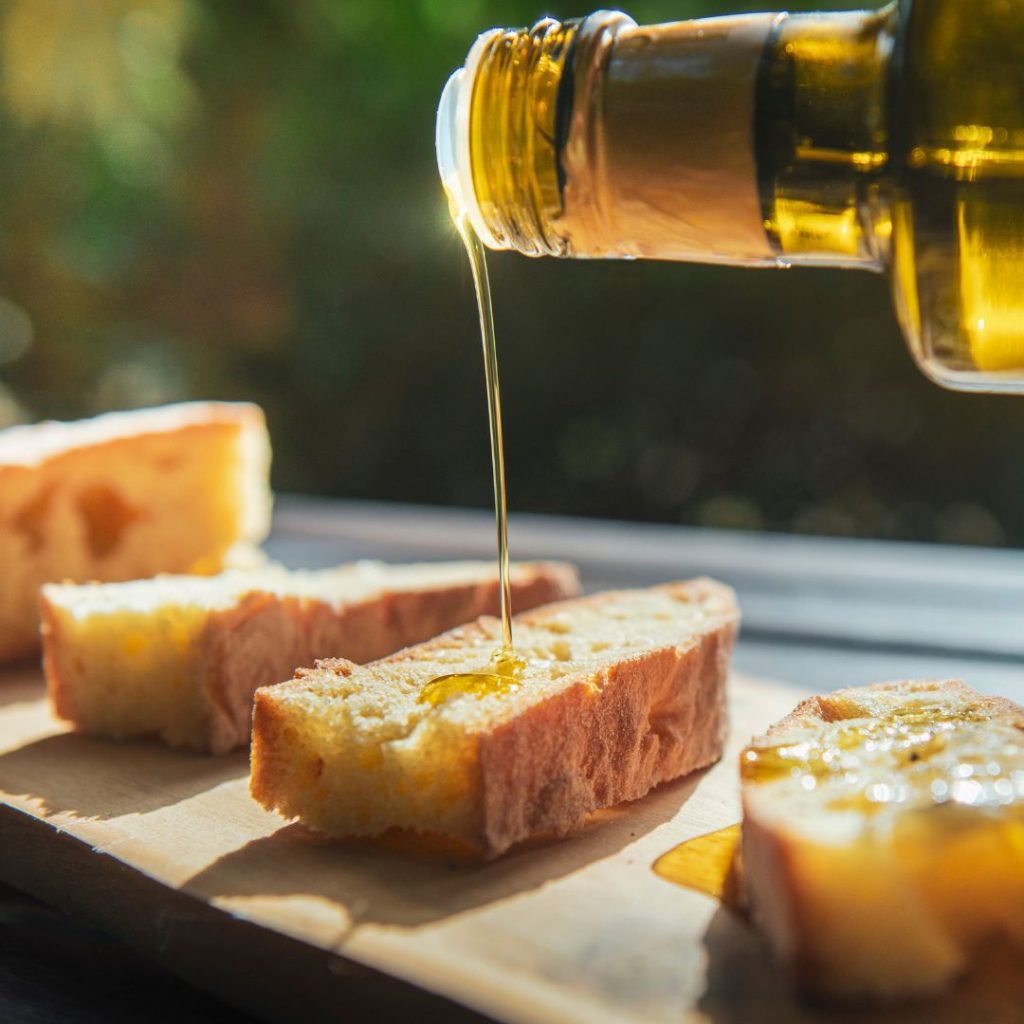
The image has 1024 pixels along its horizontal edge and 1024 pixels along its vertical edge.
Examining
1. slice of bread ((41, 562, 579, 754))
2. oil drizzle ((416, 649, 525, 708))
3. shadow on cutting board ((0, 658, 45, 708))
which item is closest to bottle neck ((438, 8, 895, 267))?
oil drizzle ((416, 649, 525, 708))

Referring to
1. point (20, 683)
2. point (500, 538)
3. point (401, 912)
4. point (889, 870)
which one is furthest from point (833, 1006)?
point (20, 683)

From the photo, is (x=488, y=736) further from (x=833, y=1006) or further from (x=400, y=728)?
(x=833, y=1006)

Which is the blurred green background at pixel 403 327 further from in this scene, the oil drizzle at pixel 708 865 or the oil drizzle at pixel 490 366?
the oil drizzle at pixel 708 865

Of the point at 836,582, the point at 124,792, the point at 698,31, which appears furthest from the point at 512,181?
the point at 836,582

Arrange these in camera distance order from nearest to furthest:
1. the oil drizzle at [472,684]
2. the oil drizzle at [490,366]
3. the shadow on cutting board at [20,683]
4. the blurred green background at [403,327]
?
the oil drizzle at [472,684], the oil drizzle at [490,366], the shadow on cutting board at [20,683], the blurred green background at [403,327]

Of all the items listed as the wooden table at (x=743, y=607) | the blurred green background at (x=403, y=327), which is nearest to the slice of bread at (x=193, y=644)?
the wooden table at (x=743, y=607)

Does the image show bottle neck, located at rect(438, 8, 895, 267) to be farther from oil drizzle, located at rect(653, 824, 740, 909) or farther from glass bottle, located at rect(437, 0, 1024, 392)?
oil drizzle, located at rect(653, 824, 740, 909)
